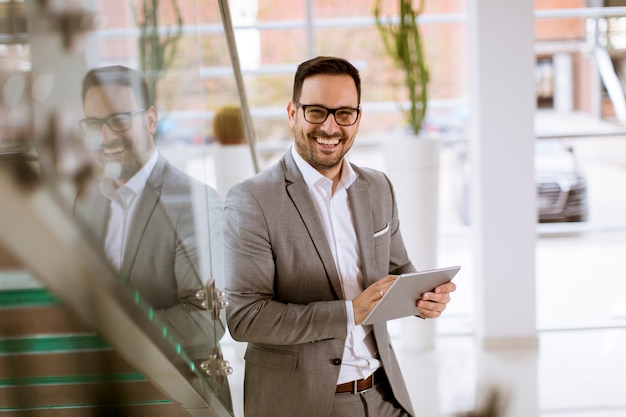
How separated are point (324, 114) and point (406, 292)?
19.3 inches

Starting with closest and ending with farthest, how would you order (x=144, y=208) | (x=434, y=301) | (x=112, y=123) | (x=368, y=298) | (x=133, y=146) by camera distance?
(x=112, y=123) < (x=133, y=146) < (x=144, y=208) < (x=368, y=298) < (x=434, y=301)

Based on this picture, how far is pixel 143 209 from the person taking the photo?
3.07ft

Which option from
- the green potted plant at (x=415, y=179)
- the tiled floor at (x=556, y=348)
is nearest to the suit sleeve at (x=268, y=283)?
the tiled floor at (x=556, y=348)

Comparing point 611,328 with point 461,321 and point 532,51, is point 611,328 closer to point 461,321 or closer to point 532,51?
point 461,321

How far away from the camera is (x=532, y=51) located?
484cm

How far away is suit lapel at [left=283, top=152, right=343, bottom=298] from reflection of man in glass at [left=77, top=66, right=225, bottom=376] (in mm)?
466

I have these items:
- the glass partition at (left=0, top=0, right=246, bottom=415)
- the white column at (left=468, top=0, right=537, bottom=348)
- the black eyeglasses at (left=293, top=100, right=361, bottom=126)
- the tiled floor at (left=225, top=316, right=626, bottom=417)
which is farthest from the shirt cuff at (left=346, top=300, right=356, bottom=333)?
the white column at (left=468, top=0, right=537, bottom=348)

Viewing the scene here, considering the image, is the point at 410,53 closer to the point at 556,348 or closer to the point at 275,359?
the point at 556,348

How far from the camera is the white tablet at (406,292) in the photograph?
5.87 ft

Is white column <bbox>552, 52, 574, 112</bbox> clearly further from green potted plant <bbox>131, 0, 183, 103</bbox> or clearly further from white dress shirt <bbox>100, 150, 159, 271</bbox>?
white dress shirt <bbox>100, 150, 159, 271</bbox>

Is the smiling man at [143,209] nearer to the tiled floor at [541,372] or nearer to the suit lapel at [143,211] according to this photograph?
the suit lapel at [143,211]

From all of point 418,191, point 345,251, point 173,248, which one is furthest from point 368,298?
point 418,191

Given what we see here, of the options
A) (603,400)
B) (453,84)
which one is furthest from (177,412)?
(453,84)

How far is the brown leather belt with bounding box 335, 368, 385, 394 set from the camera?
1919 millimetres
